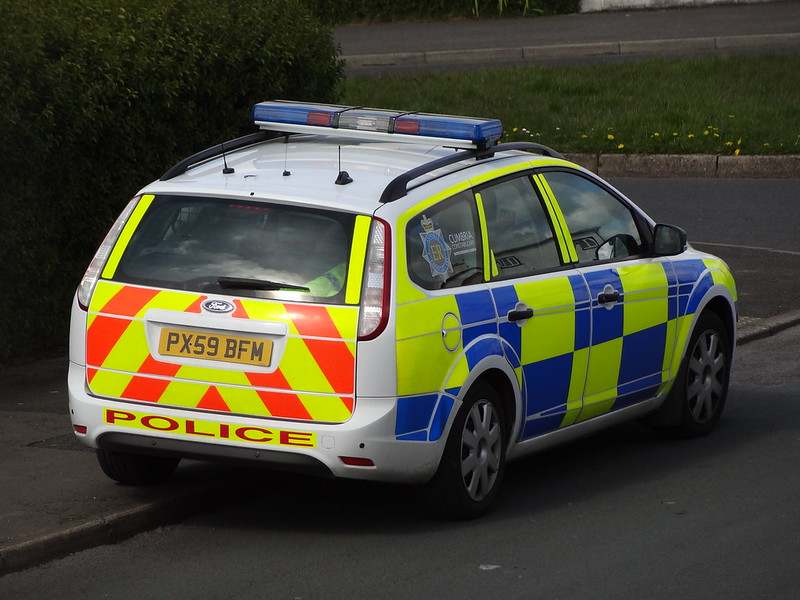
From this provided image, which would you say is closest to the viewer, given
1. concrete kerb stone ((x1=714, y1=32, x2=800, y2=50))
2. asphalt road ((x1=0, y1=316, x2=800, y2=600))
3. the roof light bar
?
asphalt road ((x1=0, y1=316, x2=800, y2=600))

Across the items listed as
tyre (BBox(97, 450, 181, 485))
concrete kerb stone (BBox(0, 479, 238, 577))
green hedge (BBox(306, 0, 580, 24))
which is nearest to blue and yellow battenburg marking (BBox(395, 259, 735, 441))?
concrete kerb stone (BBox(0, 479, 238, 577))

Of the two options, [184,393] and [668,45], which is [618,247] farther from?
[668,45]

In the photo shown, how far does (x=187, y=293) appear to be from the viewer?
6.17m

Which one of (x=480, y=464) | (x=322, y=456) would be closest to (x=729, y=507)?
(x=480, y=464)

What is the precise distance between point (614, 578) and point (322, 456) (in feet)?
3.84

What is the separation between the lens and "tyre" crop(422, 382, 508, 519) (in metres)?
6.29

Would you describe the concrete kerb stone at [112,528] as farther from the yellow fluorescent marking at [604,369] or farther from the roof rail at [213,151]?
the yellow fluorescent marking at [604,369]

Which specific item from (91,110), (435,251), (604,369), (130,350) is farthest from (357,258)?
(91,110)

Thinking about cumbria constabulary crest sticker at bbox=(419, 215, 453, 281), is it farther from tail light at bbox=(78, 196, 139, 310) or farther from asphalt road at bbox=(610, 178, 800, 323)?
asphalt road at bbox=(610, 178, 800, 323)

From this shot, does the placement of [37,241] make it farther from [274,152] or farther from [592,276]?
[592,276]

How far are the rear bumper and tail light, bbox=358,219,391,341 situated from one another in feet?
0.91

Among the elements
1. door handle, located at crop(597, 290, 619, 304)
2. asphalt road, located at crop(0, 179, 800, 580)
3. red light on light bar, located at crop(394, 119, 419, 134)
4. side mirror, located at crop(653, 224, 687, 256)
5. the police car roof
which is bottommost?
asphalt road, located at crop(0, 179, 800, 580)

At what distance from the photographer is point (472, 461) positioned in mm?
6422

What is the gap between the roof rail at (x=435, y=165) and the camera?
6.29 metres
